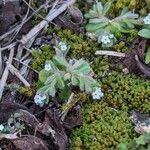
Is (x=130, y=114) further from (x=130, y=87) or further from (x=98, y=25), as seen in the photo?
(x=98, y=25)

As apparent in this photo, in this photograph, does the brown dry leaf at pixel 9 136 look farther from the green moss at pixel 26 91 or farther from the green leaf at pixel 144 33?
the green leaf at pixel 144 33

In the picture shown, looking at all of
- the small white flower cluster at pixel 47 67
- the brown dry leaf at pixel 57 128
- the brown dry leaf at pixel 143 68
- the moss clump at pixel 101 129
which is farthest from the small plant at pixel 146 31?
the brown dry leaf at pixel 57 128

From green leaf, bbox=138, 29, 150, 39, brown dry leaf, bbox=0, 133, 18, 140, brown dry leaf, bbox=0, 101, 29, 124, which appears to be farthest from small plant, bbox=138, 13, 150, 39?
brown dry leaf, bbox=0, 133, 18, 140

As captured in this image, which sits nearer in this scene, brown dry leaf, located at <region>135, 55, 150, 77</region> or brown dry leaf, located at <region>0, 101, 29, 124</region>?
brown dry leaf, located at <region>0, 101, 29, 124</region>

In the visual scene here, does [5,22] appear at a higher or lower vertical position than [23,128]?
higher

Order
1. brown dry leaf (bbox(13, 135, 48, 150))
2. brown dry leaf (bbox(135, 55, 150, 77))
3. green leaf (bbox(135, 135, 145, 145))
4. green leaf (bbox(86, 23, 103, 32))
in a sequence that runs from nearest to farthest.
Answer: green leaf (bbox(135, 135, 145, 145)) < brown dry leaf (bbox(13, 135, 48, 150)) < brown dry leaf (bbox(135, 55, 150, 77)) < green leaf (bbox(86, 23, 103, 32))

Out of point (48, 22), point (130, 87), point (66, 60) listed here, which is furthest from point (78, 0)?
point (130, 87)

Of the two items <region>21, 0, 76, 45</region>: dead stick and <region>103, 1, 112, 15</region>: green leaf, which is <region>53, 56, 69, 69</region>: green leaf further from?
<region>103, 1, 112, 15</region>: green leaf
